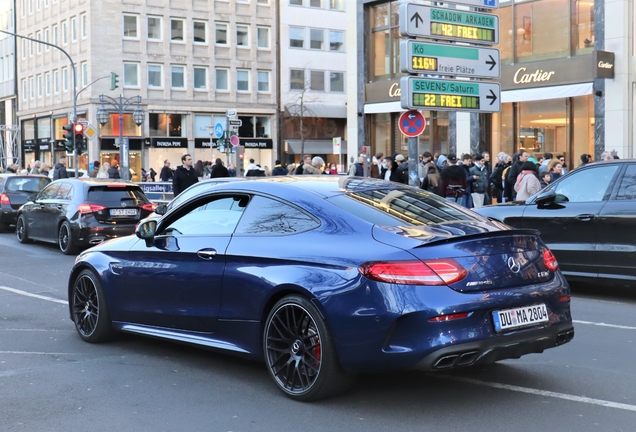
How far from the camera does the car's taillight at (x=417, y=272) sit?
17.0ft

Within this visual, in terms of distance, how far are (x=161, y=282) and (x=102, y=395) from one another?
1095mm

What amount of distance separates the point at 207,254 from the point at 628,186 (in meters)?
5.85

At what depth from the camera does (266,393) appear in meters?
5.94

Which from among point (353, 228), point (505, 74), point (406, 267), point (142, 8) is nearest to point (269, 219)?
point (353, 228)

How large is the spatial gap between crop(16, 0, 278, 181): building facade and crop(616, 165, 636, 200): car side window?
49054mm

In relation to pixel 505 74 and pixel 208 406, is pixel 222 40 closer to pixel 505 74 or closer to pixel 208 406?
pixel 505 74

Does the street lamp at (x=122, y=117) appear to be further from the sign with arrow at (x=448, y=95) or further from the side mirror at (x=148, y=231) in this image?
the side mirror at (x=148, y=231)

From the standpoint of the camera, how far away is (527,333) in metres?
5.46

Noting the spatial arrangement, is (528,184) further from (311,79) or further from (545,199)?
(311,79)

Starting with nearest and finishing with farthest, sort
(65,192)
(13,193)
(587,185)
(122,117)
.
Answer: (587,185) < (65,192) < (13,193) < (122,117)

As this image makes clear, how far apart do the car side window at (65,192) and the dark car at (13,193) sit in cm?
516

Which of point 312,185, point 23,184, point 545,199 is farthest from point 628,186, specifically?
point 23,184

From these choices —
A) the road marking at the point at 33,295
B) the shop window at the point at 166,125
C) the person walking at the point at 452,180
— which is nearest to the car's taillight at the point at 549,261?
the road marking at the point at 33,295

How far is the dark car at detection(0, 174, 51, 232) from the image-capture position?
22.4 m
